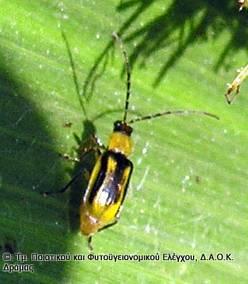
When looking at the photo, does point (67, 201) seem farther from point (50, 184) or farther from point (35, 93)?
point (35, 93)

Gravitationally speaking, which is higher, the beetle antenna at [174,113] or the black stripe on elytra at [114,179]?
the beetle antenna at [174,113]

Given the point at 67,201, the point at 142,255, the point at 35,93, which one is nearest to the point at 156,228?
the point at 142,255

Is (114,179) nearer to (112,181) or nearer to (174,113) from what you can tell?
(112,181)

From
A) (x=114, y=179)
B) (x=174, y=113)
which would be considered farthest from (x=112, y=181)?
(x=174, y=113)

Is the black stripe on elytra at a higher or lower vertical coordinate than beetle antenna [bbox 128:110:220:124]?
lower
